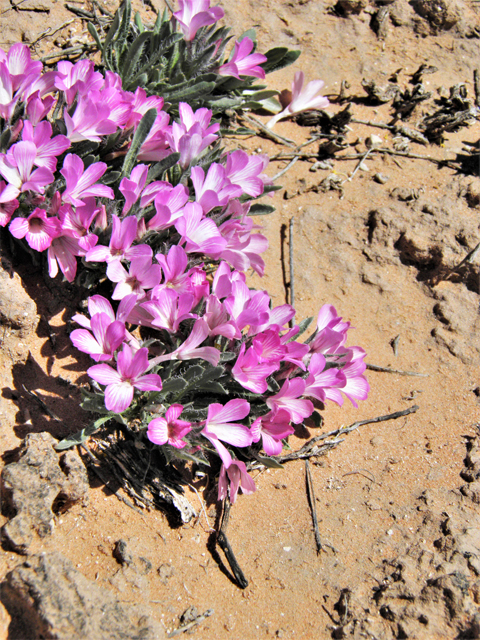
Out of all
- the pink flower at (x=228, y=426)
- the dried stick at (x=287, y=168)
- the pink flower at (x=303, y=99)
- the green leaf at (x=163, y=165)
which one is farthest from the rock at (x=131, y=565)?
the pink flower at (x=303, y=99)

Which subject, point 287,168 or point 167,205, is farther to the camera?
point 287,168

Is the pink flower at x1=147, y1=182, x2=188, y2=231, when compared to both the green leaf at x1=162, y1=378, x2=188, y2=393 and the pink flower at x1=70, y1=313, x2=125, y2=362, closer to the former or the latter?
the pink flower at x1=70, y1=313, x2=125, y2=362

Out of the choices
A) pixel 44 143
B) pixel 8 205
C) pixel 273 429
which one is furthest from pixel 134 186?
pixel 273 429

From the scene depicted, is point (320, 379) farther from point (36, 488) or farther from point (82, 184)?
point (82, 184)

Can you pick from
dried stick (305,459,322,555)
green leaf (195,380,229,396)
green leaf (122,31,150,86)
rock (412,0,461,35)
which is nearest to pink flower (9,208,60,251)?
green leaf (195,380,229,396)

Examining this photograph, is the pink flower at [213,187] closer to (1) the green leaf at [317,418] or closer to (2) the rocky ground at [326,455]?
(2) the rocky ground at [326,455]

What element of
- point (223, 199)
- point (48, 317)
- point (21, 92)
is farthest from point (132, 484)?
point (21, 92)
